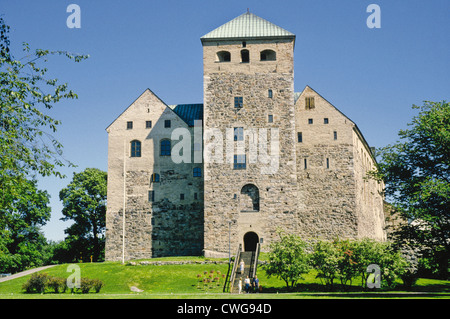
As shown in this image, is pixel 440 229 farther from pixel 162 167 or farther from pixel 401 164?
pixel 162 167

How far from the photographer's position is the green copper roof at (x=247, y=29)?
49000 millimetres

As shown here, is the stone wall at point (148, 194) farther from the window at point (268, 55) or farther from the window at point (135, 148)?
the window at point (268, 55)

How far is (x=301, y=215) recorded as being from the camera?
50094mm

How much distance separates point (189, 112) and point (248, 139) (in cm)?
1053

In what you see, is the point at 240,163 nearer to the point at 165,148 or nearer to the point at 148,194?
the point at 165,148

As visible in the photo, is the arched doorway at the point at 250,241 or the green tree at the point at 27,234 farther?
the green tree at the point at 27,234

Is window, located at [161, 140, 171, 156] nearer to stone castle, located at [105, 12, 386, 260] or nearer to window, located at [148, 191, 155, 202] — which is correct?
stone castle, located at [105, 12, 386, 260]

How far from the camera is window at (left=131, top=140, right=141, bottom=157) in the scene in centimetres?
5147

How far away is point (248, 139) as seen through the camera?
46.7m

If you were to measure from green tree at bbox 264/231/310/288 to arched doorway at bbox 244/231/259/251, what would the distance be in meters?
8.97

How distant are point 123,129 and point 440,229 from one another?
106 ft

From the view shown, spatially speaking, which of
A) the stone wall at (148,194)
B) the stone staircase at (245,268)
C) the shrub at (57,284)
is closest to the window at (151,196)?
the stone wall at (148,194)

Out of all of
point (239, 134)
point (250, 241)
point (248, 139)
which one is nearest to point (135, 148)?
point (239, 134)

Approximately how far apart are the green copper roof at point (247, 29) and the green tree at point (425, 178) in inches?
679
